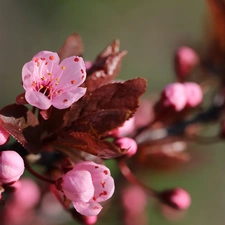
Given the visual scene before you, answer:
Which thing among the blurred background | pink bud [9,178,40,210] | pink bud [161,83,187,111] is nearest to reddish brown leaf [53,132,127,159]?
pink bud [161,83,187,111]

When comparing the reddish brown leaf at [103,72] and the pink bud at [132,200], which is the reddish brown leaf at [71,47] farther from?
the pink bud at [132,200]

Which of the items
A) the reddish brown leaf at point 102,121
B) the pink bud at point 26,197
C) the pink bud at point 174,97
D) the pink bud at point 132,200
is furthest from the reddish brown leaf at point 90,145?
the pink bud at point 132,200

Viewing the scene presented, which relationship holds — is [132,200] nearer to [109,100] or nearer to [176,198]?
[176,198]

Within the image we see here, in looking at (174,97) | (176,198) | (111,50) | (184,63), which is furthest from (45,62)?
(184,63)

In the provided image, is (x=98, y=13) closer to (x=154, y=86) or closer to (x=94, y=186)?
(x=154, y=86)

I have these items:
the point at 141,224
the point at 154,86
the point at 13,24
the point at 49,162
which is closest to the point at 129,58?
the point at 154,86
